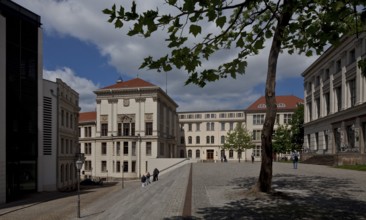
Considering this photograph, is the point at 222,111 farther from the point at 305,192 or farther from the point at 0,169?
the point at 305,192

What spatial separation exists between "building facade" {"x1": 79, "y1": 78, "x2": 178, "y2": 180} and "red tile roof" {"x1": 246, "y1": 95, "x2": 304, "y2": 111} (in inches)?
1066

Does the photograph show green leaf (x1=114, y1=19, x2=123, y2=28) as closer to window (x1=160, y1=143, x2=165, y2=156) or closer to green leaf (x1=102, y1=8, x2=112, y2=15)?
green leaf (x1=102, y1=8, x2=112, y2=15)

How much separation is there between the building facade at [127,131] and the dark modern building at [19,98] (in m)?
36.0

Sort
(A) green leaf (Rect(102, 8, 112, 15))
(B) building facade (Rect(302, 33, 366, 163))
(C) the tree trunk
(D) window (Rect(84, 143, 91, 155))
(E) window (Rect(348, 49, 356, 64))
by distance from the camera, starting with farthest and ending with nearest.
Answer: (D) window (Rect(84, 143, 91, 155)) → (E) window (Rect(348, 49, 356, 64)) → (B) building facade (Rect(302, 33, 366, 163)) → (C) the tree trunk → (A) green leaf (Rect(102, 8, 112, 15))

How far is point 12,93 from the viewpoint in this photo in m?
32.9

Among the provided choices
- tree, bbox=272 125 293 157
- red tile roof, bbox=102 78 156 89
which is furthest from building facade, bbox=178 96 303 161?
red tile roof, bbox=102 78 156 89

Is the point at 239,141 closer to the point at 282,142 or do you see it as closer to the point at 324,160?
the point at 282,142

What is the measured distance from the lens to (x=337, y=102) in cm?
4569

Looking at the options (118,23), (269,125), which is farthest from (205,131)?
(118,23)

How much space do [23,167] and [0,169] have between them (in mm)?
4373

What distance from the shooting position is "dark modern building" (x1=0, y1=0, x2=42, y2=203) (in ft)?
103

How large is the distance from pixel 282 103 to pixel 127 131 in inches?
1634

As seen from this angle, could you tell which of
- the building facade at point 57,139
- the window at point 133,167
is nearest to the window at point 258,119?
the window at point 133,167

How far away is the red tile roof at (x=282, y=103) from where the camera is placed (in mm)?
93769
